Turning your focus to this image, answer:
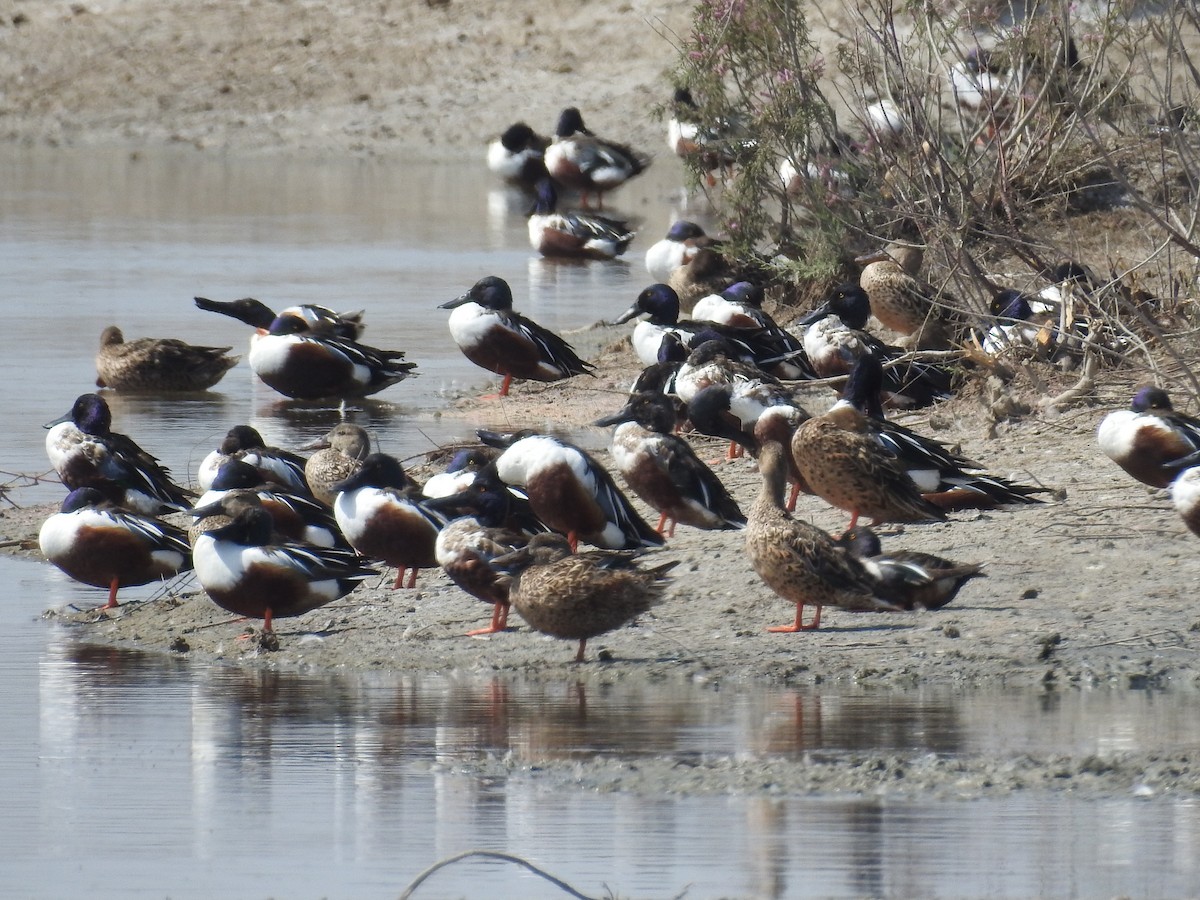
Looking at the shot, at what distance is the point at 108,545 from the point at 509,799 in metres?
3.54

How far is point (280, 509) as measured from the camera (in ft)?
31.1

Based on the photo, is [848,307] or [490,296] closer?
[848,307]

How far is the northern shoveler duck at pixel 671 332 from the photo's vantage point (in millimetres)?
12656

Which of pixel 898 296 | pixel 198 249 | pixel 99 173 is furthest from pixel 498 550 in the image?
pixel 99 173

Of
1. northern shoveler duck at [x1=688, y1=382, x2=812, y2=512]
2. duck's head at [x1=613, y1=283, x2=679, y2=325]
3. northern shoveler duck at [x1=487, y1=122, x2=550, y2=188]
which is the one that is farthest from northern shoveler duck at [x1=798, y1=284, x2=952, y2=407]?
northern shoveler duck at [x1=487, y1=122, x2=550, y2=188]

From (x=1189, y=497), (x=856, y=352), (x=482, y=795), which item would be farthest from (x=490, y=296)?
(x=482, y=795)

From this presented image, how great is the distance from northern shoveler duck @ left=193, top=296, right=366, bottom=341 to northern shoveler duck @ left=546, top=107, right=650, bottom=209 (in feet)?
37.1

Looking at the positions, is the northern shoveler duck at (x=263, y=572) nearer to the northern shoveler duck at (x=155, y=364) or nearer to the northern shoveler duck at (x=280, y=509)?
the northern shoveler duck at (x=280, y=509)

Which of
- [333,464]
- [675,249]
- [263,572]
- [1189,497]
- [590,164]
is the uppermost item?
[590,164]

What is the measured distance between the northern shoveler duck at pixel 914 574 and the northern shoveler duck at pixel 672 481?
55.7 inches

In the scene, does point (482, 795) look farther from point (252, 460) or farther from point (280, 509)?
point (252, 460)

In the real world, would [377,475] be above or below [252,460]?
below

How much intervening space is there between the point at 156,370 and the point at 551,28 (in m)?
19.2

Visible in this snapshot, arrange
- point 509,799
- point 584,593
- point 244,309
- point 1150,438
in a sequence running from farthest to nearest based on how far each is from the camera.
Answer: point 244,309
point 1150,438
point 584,593
point 509,799
